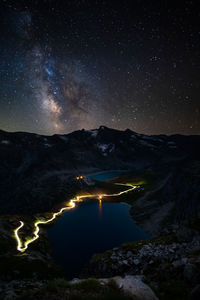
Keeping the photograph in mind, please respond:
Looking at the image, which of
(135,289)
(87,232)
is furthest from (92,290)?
(87,232)

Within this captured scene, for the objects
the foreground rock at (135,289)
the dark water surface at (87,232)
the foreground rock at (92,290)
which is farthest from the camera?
the dark water surface at (87,232)

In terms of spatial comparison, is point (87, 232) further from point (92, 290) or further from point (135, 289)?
point (92, 290)

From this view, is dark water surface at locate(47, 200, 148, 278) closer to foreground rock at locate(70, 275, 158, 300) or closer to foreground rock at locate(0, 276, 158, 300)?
foreground rock at locate(70, 275, 158, 300)

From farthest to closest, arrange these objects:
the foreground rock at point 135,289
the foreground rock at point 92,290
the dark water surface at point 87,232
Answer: the dark water surface at point 87,232 → the foreground rock at point 135,289 → the foreground rock at point 92,290

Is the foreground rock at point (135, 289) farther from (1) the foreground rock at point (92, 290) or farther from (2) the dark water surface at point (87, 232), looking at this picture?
(2) the dark water surface at point (87, 232)

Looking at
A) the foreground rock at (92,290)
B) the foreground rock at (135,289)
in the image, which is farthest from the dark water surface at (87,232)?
the foreground rock at (92,290)

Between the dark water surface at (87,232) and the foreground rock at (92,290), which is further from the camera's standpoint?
the dark water surface at (87,232)

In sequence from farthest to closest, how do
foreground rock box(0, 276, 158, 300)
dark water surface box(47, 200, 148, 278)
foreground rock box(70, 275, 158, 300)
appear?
dark water surface box(47, 200, 148, 278), foreground rock box(70, 275, 158, 300), foreground rock box(0, 276, 158, 300)

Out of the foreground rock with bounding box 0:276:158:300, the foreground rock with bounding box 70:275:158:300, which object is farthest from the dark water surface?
the foreground rock with bounding box 0:276:158:300

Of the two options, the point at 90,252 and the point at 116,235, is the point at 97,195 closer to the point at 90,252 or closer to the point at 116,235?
the point at 116,235
